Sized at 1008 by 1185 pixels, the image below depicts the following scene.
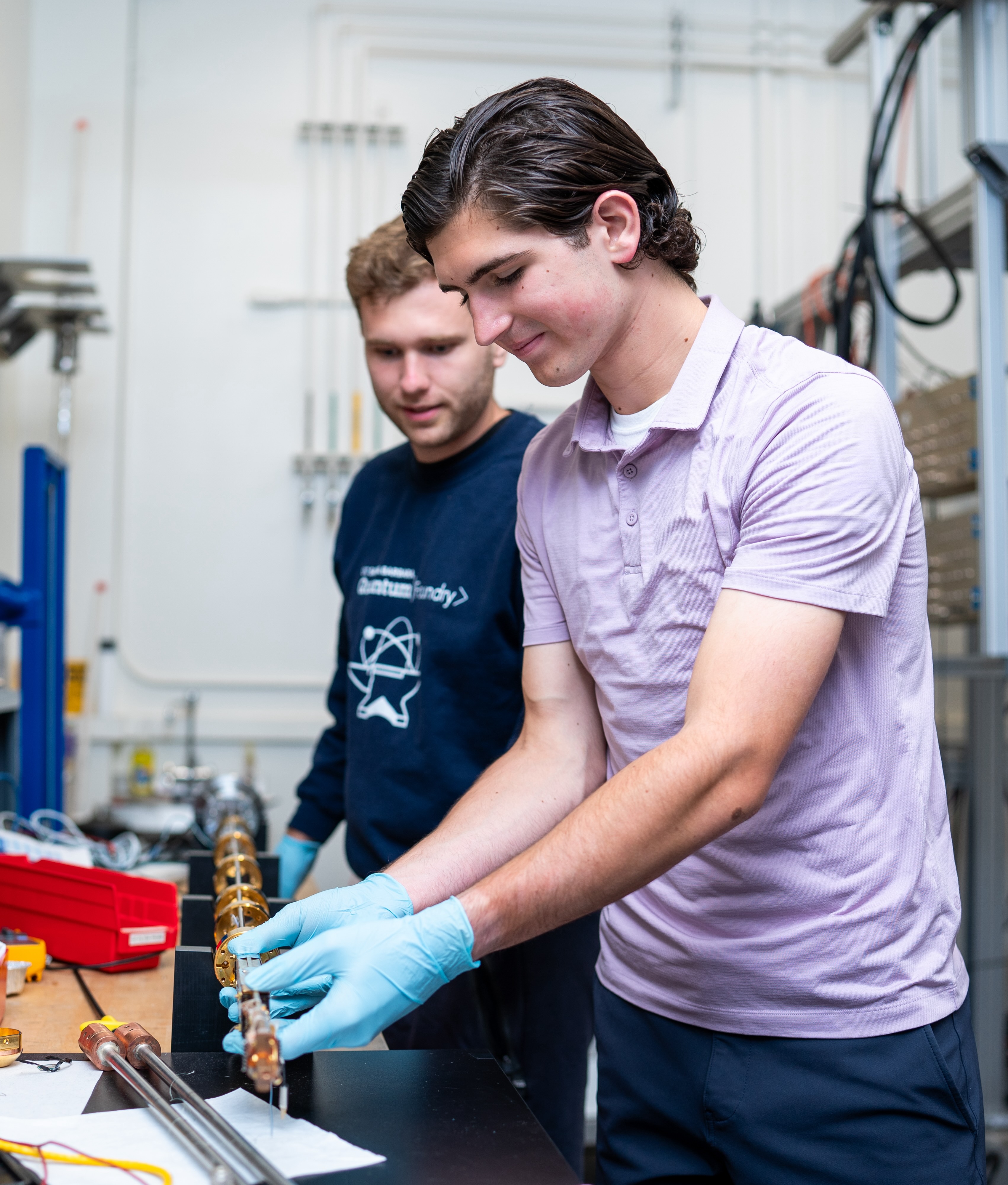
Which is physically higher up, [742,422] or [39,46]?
[39,46]

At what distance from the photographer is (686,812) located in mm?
759

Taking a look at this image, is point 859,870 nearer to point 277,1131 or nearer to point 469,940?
point 469,940

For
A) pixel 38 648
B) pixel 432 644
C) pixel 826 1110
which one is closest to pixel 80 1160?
pixel 826 1110

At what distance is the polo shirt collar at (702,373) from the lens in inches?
34.3

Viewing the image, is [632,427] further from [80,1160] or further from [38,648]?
[38,648]

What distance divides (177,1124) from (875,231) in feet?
7.29

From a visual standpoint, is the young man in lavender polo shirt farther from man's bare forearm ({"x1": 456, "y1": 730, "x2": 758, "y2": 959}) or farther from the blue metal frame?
the blue metal frame

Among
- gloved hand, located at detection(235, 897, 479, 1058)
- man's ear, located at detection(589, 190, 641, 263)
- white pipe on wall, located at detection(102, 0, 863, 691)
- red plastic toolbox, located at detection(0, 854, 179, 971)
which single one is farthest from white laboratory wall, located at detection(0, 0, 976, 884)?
gloved hand, located at detection(235, 897, 479, 1058)

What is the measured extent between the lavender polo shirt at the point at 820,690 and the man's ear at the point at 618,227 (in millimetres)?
91

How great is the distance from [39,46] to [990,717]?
2.99 metres

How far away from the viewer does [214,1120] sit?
65 centimetres

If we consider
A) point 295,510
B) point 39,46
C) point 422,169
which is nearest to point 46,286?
point 295,510

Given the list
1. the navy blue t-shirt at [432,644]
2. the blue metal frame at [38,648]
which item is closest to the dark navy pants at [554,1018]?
the navy blue t-shirt at [432,644]

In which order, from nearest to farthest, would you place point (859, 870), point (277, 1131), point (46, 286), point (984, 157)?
point (277, 1131), point (859, 870), point (984, 157), point (46, 286)
